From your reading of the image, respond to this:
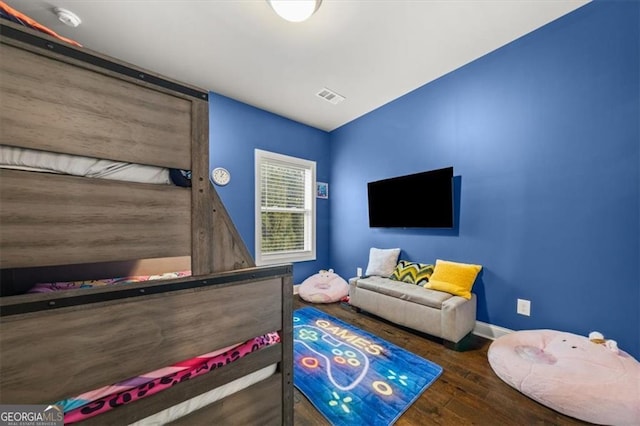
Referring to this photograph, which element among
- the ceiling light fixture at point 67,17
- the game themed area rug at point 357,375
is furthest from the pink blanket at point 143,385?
the ceiling light fixture at point 67,17

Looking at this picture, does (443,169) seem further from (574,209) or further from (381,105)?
(381,105)

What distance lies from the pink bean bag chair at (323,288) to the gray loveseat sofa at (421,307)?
0.51 m

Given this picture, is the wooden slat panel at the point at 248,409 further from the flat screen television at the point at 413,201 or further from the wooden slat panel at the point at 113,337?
the flat screen television at the point at 413,201

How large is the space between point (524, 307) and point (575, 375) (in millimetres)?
770

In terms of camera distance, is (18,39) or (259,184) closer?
Result: (18,39)

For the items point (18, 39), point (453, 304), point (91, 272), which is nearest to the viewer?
point (18, 39)

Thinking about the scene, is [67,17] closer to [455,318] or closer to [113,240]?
[113,240]

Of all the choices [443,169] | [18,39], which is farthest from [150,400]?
[443,169]

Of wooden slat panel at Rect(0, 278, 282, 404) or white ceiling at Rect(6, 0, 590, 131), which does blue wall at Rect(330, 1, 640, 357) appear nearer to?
white ceiling at Rect(6, 0, 590, 131)

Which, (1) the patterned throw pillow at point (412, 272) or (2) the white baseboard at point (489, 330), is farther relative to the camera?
(1) the patterned throw pillow at point (412, 272)

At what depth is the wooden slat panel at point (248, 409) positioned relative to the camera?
2.77 ft

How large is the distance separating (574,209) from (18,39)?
315 cm

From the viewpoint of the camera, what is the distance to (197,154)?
2.79ft

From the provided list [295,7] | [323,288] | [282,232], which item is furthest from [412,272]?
[295,7]
